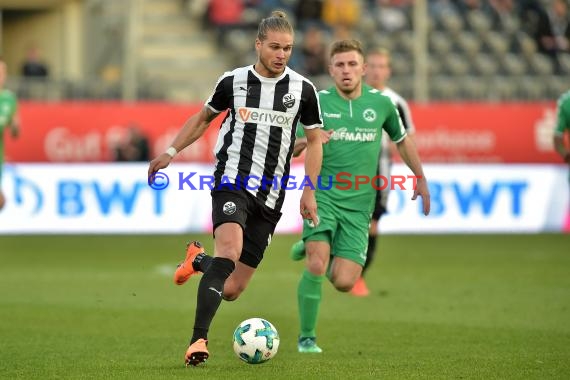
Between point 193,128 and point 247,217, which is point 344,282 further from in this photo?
point 193,128

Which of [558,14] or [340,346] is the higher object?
[558,14]

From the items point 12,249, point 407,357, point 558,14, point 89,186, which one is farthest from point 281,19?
point 558,14

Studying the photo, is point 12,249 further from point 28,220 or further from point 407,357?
point 407,357

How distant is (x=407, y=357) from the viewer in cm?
823

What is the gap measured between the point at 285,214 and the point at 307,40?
17.7ft

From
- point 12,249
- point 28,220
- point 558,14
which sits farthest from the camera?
point 558,14

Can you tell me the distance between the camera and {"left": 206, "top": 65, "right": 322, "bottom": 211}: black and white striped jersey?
780cm

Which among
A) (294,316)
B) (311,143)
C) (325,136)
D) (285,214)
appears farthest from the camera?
(285,214)

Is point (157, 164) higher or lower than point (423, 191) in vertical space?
higher

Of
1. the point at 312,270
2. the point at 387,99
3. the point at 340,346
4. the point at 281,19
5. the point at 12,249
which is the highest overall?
the point at 281,19

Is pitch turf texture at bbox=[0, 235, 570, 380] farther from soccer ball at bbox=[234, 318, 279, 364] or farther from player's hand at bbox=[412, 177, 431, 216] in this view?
player's hand at bbox=[412, 177, 431, 216]

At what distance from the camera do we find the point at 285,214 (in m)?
20.0

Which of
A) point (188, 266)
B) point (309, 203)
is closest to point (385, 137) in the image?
point (309, 203)

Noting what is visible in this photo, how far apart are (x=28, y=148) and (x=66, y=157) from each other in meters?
0.71
